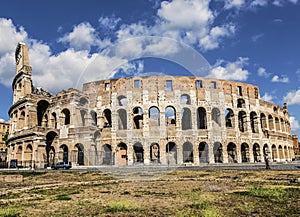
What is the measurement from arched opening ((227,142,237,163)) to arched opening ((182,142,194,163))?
6094 millimetres

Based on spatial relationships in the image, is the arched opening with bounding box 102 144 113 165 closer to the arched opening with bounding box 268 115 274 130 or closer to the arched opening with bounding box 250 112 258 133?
the arched opening with bounding box 250 112 258 133

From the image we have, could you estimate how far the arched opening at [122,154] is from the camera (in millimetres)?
33172

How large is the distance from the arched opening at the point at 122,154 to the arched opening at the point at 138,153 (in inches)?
49.0

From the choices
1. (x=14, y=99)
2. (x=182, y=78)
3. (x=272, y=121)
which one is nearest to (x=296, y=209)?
(x=182, y=78)

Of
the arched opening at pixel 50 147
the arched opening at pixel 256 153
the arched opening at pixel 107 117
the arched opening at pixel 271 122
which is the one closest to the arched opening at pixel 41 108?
the arched opening at pixel 50 147

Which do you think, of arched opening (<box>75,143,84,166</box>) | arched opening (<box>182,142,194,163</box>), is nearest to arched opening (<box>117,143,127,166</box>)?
arched opening (<box>75,143,84,166</box>)

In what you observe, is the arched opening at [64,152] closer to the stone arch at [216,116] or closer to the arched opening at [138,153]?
the arched opening at [138,153]

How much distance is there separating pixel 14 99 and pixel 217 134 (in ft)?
109

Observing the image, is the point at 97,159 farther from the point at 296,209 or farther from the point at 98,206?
the point at 296,209

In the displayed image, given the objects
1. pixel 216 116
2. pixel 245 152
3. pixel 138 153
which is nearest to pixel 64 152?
pixel 138 153

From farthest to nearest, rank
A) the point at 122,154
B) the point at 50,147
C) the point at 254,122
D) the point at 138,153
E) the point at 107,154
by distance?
the point at 254,122
the point at 50,147
the point at 138,153
the point at 122,154
the point at 107,154

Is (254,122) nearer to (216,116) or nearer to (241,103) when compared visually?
(241,103)

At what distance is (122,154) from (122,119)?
200 inches

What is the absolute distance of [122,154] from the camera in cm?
3391
